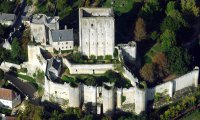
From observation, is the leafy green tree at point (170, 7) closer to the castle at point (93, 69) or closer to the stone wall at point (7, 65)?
the castle at point (93, 69)

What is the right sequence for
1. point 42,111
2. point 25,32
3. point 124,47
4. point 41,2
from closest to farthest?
point 42,111 < point 124,47 < point 25,32 < point 41,2

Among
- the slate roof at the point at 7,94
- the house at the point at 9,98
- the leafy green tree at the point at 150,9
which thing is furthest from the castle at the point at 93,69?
the leafy green tree at the point at 150,9

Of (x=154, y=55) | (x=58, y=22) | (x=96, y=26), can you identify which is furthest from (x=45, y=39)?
(x=154, y=55)

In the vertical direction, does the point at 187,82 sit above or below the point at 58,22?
below

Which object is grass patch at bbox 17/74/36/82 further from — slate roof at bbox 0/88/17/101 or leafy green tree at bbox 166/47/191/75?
leafy green tree at bbox 166/47/191/75

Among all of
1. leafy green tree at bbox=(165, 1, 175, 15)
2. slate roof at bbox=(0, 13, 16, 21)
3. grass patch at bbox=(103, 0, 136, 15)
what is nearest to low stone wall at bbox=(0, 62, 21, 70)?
slate roof at bbox=(0, 13, 16, 21)

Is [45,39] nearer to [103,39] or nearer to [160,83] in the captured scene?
[103,39]
